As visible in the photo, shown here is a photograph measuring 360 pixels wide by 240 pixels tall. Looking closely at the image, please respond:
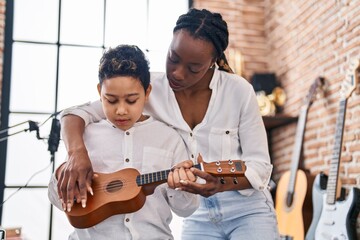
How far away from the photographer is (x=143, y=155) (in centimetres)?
156

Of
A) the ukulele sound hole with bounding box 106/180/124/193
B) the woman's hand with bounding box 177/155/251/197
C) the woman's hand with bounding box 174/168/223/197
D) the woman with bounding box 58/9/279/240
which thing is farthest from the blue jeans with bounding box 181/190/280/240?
the ukulele sound hole with bounding box 106/180/124/193

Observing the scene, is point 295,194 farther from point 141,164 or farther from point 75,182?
point 75,182

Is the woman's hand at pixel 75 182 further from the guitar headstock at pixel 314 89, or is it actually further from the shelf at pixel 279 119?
the shelf at pixel 279 119

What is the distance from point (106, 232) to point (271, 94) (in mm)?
3112

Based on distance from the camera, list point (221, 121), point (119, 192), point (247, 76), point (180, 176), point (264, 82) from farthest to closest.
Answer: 1. point (247, 76)
2. point (264, 82)
3. point (221, 121)
4. point (119, 192)
5. point (180, 176)

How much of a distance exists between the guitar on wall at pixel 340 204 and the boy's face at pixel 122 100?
182 centimetres

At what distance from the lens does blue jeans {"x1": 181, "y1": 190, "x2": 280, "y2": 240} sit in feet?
5.38

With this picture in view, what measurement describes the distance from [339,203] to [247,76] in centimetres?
181

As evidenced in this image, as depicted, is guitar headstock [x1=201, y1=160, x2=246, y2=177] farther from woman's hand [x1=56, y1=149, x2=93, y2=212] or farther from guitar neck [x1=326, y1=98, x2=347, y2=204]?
guitar neck [x1=326, y1=98, x2=347, y2=204]

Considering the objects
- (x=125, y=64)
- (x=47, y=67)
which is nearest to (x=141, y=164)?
(x=125, y=64)

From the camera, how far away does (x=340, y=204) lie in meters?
2.99

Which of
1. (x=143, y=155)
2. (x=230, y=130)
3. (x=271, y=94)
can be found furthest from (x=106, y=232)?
(x=271, y=94)

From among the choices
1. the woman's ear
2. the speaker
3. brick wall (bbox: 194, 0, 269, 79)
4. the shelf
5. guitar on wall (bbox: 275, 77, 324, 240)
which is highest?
→ brick wall (bbox: 194, 0, 269, 79)

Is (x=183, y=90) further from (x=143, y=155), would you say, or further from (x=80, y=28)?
(x=80, y=28)
